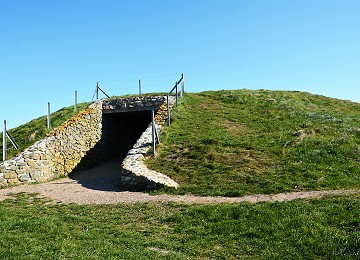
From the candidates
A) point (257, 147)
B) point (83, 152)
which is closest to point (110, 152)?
point (83, 152)

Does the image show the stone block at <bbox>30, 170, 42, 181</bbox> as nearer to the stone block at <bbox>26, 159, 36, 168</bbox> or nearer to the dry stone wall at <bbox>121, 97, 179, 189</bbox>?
the stone block at <bbox>26, 159, 36, 168</bbox>

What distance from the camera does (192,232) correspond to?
10055 millimetres

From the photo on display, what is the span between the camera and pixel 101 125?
1028 inches

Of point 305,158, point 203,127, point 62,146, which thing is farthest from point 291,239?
point 62,146

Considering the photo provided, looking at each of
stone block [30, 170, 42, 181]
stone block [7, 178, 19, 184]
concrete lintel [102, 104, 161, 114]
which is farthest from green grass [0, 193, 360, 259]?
concrete lintel [102, 104, 161, 114]

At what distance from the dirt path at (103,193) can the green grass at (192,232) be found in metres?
1.21

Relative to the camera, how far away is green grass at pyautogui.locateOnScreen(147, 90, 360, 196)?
14844mm

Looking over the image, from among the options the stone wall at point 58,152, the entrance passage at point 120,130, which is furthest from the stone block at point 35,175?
the entrance passage at point 120,130

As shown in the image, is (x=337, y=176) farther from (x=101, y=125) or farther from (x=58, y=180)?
(x=101, y=125)

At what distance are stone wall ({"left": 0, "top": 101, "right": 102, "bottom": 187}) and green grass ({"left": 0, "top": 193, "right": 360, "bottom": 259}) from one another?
631 cm

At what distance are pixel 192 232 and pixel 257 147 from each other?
9.72 m

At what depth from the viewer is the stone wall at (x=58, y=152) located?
61.6 feet

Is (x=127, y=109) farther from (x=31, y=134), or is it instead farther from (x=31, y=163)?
(x=31, y=163)

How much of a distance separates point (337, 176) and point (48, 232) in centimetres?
1131
